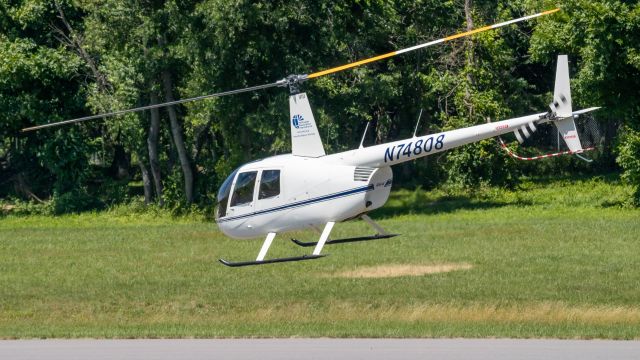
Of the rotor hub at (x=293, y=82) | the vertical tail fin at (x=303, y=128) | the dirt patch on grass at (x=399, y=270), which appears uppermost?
the rotor hub at (x=293, y=82)

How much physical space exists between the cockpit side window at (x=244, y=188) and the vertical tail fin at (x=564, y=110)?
4.92 meters

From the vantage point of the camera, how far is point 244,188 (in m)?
21.5

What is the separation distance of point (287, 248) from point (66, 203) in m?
14.7

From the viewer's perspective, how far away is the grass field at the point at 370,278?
23.3m

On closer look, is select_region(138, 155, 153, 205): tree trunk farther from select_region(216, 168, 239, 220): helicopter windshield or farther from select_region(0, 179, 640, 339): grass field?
select_region(216, 168, 239, 220): helicopter windshield

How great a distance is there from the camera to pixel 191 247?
36.3 meters

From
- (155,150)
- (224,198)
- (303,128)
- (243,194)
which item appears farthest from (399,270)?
(155,150)

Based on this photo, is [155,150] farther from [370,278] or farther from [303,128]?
[303,128]

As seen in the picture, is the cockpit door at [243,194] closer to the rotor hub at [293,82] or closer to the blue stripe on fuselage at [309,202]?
the blue stripe on fuselage at [309,202]

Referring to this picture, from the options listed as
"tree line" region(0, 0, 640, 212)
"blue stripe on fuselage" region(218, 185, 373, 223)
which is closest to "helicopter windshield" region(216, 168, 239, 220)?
"blue stripe on fuselage" region(218, 185, 373, 223)

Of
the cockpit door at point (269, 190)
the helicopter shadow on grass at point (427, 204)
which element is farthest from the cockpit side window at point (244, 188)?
the helicopter shadow on grass at point (427, 204)

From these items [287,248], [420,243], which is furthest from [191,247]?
[420,243]

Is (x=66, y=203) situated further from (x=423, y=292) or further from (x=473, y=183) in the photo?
(x=423, y=292)

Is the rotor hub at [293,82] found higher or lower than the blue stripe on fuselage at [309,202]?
higher
